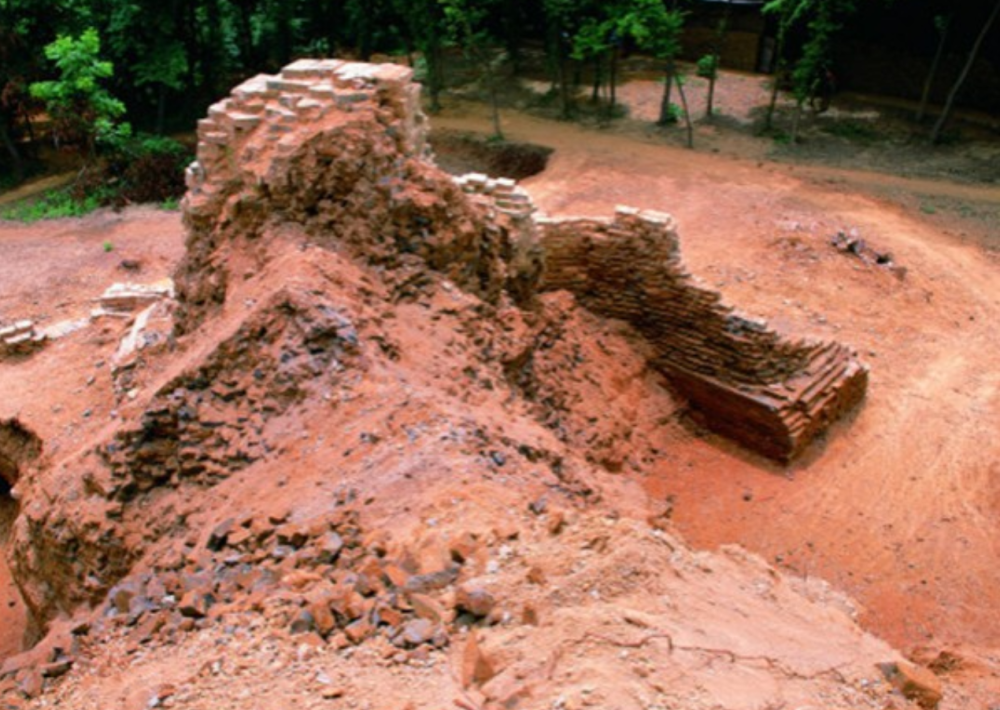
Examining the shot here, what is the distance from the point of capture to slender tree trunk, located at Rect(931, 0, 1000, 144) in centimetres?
2127

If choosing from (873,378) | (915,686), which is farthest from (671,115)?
(915,686)

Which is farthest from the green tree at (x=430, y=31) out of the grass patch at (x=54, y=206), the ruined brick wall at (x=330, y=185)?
the ruined brick wall at (x=330, y=185)

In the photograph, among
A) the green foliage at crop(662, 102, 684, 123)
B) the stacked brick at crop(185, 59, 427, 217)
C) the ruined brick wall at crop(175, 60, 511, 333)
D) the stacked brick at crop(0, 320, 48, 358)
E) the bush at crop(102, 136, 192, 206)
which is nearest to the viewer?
the ruined brick wall at crop(175, 60, 511, 333)

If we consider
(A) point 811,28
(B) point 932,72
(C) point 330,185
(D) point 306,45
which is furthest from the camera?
(D) point 306,45

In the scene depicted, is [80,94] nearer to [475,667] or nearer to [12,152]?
[12,152]

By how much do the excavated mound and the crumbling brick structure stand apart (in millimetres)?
36

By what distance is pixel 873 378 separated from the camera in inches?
521

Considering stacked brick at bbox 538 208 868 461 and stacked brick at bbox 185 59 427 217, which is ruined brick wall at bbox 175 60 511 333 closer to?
stacked brick at bbox 185 59 427 217

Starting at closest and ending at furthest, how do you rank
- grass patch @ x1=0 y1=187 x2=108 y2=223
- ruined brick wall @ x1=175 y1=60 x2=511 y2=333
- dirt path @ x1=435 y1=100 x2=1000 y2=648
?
ruined brick wall @ x1=175 y1=60 x2=511 y2=333 → dirt path @ x1=435 y1=100 x2=1000 y2=648 → grass patch @ x1=0 y1=187 x2=108 y2=223

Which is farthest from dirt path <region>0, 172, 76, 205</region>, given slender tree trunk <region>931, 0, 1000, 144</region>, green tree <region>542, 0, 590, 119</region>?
slender tree trunk <region>931, 0, 1000, 144</region>

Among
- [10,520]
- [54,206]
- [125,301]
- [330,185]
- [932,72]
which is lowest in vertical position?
[10,520]

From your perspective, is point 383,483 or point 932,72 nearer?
point 383,483

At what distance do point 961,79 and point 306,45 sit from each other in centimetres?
1953

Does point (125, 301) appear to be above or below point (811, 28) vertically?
below
